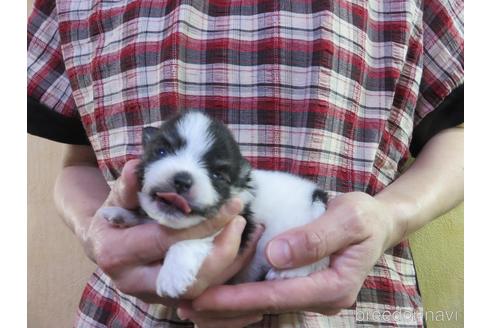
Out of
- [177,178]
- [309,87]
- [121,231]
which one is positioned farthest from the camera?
[309,87]

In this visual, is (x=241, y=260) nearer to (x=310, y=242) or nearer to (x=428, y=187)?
(x=310, y=242)

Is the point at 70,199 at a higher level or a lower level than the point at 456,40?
lower

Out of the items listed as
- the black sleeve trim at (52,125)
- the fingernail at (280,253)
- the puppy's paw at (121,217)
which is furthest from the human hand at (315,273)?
the black sleeve trim at (52,125)

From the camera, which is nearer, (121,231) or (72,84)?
(121,231)

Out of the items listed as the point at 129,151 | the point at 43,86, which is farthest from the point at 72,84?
the point at 129,151

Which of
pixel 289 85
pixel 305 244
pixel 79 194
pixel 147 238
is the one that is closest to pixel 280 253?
pixel 305 244
